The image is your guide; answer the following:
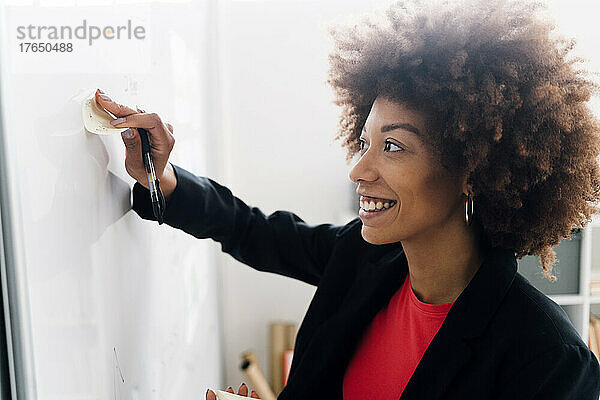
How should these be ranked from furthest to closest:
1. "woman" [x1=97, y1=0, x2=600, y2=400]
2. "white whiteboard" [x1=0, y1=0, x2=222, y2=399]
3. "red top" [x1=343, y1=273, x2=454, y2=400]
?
"red top" [x1=343, y1=273, x2=454, y2=400] < "woman" [x1=97, y1=0, x2=600, y2=400] < "white whiteboard" [x1=0, y1=0, x2=222, y2=399]

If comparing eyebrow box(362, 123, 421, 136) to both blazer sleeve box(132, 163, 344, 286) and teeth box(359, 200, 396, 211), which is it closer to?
teeth box(359, 200, 396, 211)

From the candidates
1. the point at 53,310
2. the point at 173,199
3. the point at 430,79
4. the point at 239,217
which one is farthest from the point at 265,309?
the point at 53,310

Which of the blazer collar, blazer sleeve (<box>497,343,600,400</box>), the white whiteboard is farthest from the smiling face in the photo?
the white whiteboard

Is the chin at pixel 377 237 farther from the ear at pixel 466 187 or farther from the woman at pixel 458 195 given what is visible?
the ear at pixel 466 187

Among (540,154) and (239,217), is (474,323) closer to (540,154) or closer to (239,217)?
(540,154)

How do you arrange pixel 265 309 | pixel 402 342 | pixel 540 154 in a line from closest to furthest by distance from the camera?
pixel 540 154 → pixel 402 342 → pixel 265 309

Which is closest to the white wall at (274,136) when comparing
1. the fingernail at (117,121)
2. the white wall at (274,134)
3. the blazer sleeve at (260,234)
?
the white wall at (274,134)

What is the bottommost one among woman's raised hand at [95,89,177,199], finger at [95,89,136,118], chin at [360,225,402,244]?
chin at [360,225,402,244]

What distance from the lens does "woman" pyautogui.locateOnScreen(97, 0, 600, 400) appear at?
0.96m

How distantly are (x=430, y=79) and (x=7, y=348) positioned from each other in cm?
71

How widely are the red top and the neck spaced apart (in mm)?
29

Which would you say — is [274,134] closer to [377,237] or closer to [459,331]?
[377,237]

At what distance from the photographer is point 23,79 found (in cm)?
55

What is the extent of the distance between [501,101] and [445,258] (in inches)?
11.5
